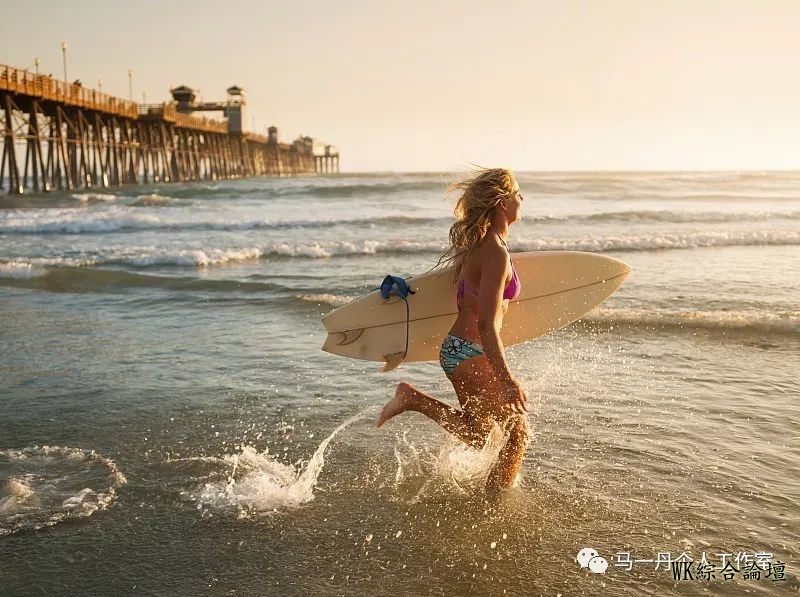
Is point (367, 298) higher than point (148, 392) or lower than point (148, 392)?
higher

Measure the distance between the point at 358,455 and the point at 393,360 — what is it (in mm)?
550

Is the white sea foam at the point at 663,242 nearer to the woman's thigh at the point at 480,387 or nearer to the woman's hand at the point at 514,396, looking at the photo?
the woman's thigh at the point at 480,387

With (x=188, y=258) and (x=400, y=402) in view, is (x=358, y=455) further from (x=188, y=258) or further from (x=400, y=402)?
(x=188, y=258)

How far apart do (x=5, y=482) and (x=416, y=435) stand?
215cm

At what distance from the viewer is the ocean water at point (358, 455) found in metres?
2.97

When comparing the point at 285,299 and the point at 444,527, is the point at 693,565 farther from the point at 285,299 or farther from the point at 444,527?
the point at 285,299

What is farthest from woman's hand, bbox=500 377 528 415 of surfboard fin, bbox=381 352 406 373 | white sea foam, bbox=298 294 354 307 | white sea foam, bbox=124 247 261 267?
white sea foam, bbox=124 247 261 267

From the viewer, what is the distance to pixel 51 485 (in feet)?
12.2

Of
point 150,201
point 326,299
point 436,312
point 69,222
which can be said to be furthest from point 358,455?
point 150,201

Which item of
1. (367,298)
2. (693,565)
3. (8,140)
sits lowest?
(693,565)

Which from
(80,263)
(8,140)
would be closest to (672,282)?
(80,263)

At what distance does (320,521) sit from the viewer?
336 centimetres

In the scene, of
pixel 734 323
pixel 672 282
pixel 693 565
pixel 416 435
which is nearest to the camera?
pixel 693 565

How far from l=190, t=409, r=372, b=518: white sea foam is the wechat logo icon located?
1.27m
